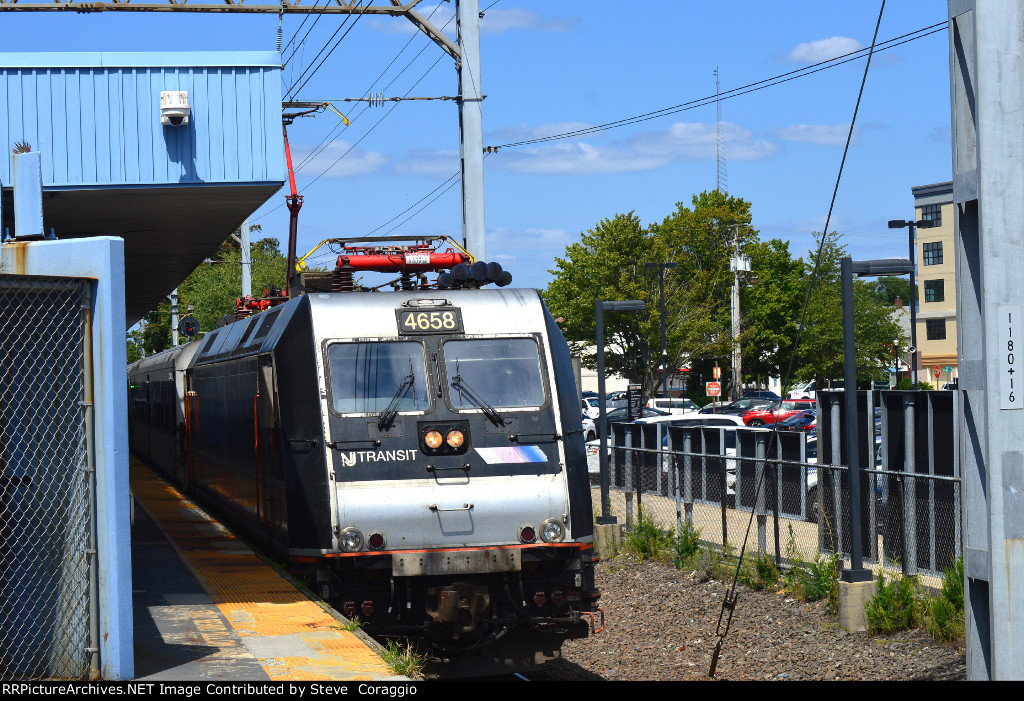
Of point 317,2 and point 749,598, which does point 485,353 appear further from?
point 317,2

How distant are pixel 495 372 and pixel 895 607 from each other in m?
4.41

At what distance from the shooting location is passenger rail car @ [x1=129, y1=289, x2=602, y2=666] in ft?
32.0

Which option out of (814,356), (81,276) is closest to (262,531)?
(81,276)

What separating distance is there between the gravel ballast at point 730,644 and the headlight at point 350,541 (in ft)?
8.91

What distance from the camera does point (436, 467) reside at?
997 centimetres

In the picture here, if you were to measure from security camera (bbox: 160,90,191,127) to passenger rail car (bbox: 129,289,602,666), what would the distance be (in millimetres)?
2014

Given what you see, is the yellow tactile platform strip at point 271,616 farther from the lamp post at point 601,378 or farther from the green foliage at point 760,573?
the green foliage at point 760,573

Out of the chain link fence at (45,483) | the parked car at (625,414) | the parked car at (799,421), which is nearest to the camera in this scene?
the chain link fence at (45,483)

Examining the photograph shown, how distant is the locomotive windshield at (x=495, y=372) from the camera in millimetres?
10422

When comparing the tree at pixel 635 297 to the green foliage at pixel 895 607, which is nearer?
the green foliage at pixel 895 607

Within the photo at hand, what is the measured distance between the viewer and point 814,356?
64375mm

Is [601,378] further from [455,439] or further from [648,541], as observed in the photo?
[455,439]

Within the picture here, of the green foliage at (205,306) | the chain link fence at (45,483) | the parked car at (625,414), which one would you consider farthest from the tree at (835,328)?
the chain link fence at (45,483)

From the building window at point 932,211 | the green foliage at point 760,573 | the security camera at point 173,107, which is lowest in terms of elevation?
the green foliage at point 760,573
